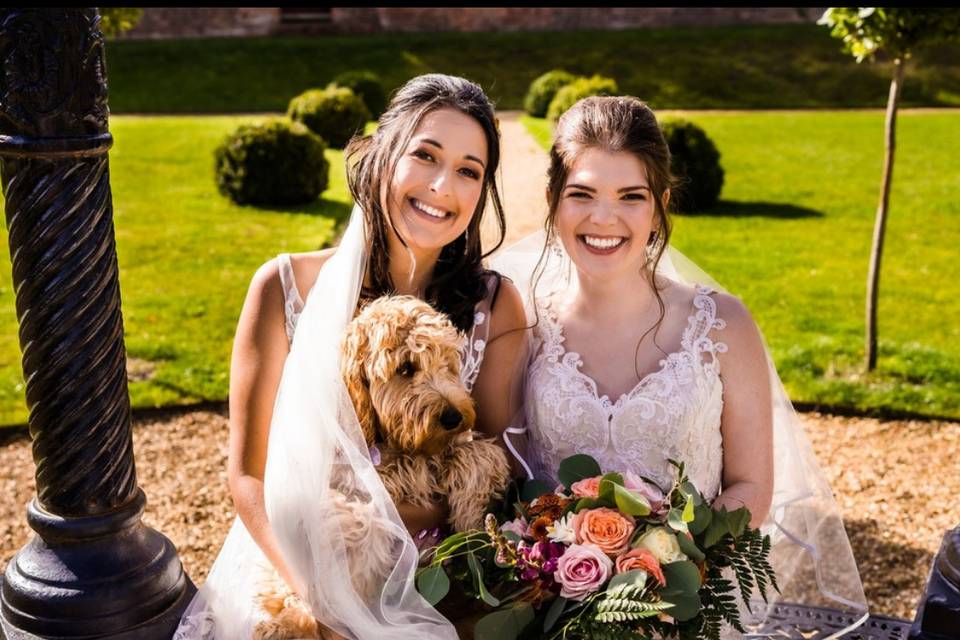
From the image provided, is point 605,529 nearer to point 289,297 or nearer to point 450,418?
point 450,418

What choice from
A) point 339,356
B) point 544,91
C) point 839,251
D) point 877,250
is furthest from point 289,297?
point 544,91

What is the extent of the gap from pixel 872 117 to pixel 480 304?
17433 millimetres

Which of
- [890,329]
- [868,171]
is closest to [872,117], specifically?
[868,171]

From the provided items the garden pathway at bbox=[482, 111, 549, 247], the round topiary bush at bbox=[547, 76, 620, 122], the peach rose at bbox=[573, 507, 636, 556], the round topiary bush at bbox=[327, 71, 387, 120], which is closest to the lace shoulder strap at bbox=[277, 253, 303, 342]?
the peach rose at bbox=[573, 507, 636, 556]

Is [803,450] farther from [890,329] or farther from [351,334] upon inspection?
[890,329]

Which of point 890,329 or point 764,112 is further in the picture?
point 764,112

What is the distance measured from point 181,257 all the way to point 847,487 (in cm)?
692

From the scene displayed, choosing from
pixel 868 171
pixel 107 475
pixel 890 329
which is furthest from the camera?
pixel 868 171

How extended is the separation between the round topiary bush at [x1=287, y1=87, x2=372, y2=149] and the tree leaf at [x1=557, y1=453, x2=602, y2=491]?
13.4 meters

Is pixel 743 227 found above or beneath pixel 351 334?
beneath

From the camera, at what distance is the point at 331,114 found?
15875 millimetres

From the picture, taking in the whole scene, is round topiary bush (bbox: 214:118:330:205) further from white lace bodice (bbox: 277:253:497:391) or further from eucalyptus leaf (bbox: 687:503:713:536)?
eucalyptus leaf (bbox: 687:503:713:536)

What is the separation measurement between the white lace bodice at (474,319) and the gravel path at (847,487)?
7.12 ft

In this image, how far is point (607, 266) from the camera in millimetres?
3094
